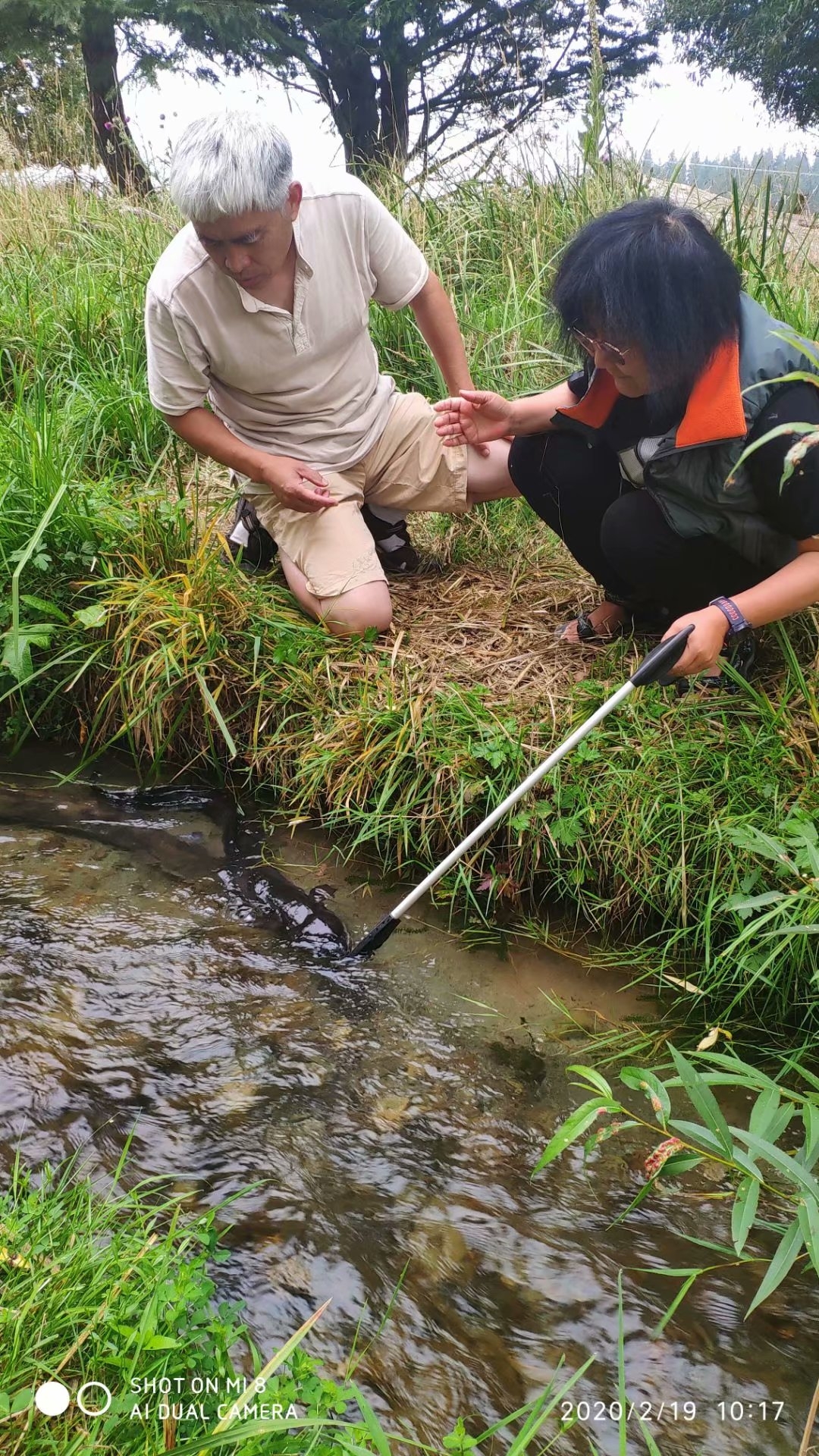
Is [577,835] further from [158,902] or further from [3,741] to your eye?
[3,741]

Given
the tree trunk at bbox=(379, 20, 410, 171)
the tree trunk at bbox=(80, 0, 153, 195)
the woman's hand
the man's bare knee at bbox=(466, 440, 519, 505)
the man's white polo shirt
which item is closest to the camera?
the woman's hand

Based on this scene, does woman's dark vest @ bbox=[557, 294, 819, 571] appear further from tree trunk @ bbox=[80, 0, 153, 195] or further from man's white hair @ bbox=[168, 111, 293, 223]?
tree trunk @ bbox=[80, 0, 153, 195]

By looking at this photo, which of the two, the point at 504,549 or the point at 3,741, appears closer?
the point at 3,741

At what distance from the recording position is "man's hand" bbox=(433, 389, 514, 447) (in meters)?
2.78

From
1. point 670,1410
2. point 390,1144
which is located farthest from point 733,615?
point 670,1410

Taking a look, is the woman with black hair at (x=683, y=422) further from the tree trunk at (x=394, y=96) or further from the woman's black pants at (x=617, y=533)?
the tree trunk at (x=394, y=96)

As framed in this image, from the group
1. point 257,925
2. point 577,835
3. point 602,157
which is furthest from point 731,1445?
point 602,157

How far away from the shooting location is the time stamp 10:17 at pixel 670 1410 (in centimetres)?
143

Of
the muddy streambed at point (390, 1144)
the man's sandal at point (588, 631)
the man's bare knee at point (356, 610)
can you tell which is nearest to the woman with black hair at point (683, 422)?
the man's sandal at point (588, 631)

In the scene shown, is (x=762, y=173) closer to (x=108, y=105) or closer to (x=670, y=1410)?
(x=670, y=1410)

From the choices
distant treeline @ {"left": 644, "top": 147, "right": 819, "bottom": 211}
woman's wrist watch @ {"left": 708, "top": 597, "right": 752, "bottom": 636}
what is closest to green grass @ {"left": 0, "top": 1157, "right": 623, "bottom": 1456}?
woman's wrist watch @ {"left": 708, "top": 597, "right": 752, "bottom": 636}

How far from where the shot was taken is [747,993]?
223 cm

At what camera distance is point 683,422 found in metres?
2.20

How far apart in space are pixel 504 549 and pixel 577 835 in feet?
4.95
